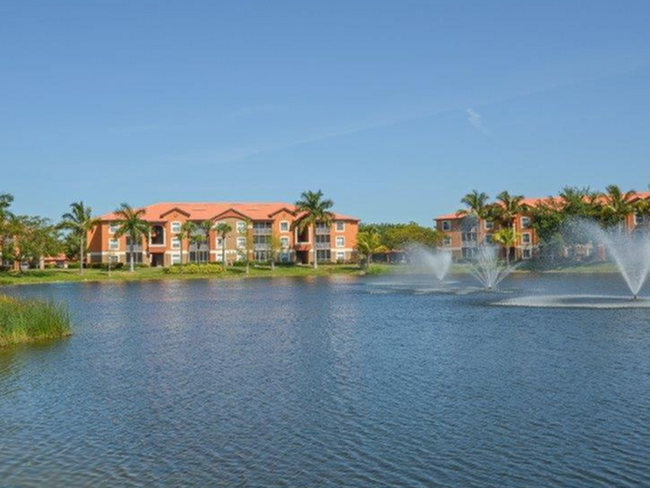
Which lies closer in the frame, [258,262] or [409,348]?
[409,348]

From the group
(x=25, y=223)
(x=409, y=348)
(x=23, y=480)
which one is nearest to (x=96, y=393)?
(x=23, y=480)

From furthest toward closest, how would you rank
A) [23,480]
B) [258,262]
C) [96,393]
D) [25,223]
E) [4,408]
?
[258,262] < [25,223] < [96,393] < [4,408] < [23,480]

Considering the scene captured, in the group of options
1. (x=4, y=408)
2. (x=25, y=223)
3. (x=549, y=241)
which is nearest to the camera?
(x=4, y=408)

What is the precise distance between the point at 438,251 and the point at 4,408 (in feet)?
458

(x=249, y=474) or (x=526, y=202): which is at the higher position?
(x=526, y=202)

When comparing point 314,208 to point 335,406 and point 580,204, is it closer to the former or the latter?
point 580,204

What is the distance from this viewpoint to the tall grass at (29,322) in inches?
1415

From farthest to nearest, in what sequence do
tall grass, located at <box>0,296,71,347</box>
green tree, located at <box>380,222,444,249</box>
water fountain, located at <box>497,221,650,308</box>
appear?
green tree, located at <box>380,222,444,249</box> < water fountain, located at <box>497,221,650,308</box> < tall grass, located at <box>0,296,71,347</box>

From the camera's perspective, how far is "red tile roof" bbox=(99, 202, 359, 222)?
144 meters

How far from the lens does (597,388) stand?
941 inches

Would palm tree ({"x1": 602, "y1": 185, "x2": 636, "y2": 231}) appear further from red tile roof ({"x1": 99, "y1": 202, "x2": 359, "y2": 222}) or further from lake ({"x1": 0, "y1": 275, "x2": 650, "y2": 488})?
lake ({"x1": 0, "y1": 275, "x2": 650, "y2": 488})

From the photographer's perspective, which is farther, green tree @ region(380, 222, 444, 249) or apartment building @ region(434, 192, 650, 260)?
green tree @ region(380, 222, 444, 249)

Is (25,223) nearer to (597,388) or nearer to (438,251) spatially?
(438,251)

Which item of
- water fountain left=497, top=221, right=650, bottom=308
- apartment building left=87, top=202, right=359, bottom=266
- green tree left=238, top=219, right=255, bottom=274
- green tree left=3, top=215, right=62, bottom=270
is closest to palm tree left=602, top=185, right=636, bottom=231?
water fountain left=497, top=221, right=650, bottom=308
